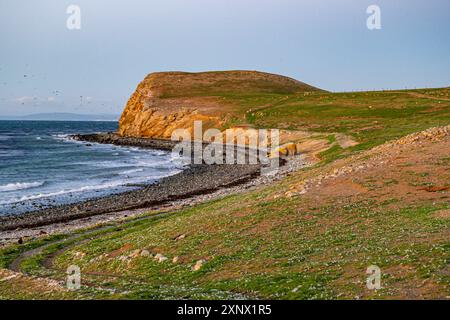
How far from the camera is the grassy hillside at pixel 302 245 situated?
18.9 metres

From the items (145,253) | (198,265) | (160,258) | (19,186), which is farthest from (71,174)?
(198,265)

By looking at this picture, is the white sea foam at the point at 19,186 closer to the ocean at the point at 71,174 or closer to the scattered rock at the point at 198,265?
the ocean at the point at 71,174

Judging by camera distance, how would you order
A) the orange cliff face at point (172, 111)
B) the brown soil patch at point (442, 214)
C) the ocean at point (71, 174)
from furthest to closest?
the orange cliff face at point (172, 111), the ocean at point (71, 174), the brown soil patch at point (442, 214)

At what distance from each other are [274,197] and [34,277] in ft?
58.0

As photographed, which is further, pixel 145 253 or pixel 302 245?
pixel 145 253

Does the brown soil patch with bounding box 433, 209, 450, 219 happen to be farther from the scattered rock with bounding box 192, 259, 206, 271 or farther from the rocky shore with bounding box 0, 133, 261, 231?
the rocky shore with bounding box 0, 133, 261, 231

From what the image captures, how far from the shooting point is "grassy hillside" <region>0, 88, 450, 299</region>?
18.9 metres

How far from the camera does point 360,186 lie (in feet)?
115

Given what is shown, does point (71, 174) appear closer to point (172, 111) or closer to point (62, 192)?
point (62, 192)

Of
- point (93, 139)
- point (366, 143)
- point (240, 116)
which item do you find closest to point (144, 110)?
point (93, 139)

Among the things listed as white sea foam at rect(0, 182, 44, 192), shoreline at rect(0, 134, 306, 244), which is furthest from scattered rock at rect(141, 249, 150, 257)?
white sea foam at rect(0, 182, 44, 192)

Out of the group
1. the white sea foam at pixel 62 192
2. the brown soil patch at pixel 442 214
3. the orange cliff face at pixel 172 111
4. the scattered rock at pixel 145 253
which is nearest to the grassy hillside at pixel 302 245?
the brown soil patch at pixel 442 214

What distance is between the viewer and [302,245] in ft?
80.8
